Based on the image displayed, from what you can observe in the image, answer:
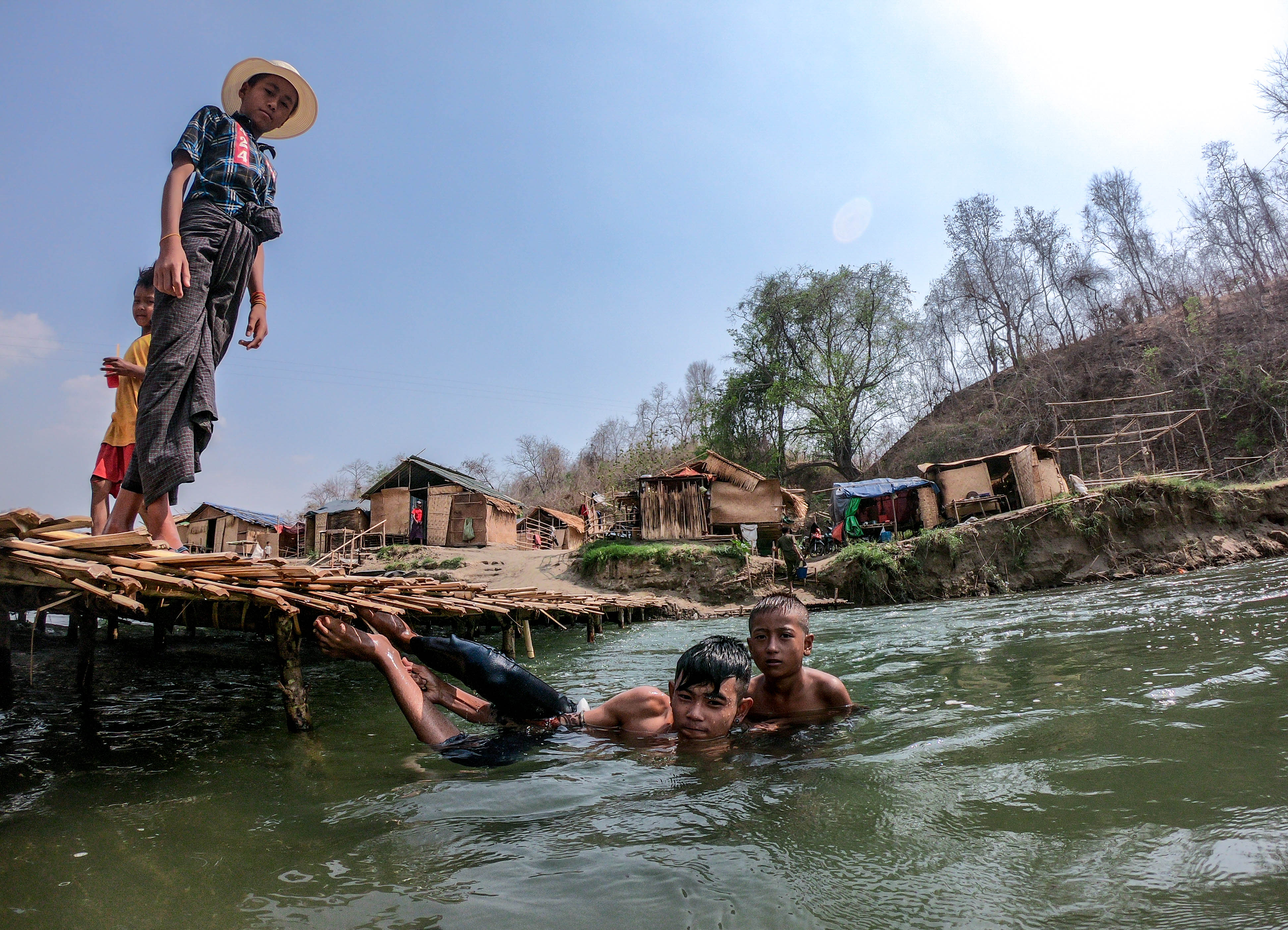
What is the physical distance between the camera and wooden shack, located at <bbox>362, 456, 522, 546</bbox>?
2989 centimetres

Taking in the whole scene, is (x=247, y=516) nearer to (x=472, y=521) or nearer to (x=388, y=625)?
(x=472, y=521)

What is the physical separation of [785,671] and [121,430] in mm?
4726

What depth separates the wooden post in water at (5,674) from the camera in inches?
180

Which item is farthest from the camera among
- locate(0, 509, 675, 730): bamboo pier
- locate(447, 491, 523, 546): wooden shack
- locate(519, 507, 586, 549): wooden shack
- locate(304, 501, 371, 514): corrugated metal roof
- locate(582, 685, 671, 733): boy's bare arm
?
locate(519, 507, 586, 549): wooden shack

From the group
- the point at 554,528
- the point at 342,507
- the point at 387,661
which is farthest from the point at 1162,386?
the point at 342,507

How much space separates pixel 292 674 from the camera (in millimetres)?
4043

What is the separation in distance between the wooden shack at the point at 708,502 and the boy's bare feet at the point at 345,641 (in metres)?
19.5

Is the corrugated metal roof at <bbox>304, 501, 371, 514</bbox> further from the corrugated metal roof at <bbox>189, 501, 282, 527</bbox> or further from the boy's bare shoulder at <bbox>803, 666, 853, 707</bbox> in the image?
the boy's bare shoulder at <bbox>803, 666, 853, 707</bbox>

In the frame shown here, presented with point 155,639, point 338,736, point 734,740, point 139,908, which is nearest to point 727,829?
point 734,740

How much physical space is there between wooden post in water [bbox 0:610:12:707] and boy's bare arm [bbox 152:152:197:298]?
268 centimetres

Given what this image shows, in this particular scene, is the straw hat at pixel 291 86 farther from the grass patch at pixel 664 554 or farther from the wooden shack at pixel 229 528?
the wooden shack at pixel 229 528

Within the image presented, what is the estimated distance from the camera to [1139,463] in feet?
89.7

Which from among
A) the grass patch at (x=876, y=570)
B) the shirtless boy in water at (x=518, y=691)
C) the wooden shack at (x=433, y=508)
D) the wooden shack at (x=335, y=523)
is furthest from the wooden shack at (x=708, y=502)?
the shirtless boy in water at (x=518, y=691)

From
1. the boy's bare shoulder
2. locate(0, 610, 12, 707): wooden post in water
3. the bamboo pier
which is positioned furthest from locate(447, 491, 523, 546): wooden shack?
the boy's bare shoulder
